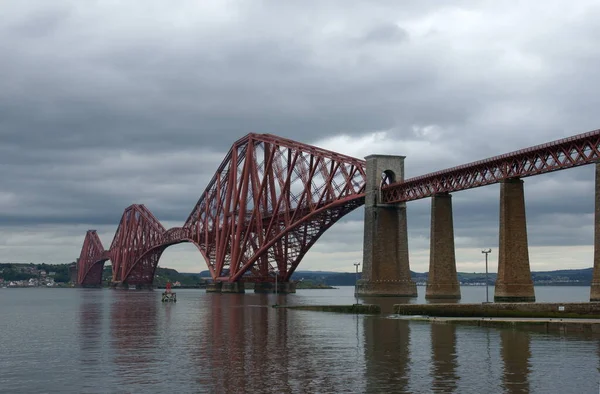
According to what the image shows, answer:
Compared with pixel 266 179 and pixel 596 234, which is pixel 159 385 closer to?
pixel 596 234

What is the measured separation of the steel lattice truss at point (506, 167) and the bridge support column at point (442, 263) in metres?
5.64

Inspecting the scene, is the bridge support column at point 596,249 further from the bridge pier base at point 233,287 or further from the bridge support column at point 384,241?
the bridge pier base at point 233,287

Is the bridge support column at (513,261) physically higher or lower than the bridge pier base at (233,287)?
higher

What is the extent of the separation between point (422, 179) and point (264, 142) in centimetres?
6152

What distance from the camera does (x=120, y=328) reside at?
64.5 m

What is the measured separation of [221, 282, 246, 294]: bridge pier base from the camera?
554 feet

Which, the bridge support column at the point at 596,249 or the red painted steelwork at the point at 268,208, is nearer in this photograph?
the bridge support column at the point at 596,249

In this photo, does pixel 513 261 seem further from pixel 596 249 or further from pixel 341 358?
pixel 341 358

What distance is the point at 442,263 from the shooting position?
9994 centimetres

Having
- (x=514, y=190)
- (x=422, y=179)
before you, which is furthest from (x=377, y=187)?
(x=514, y=190)

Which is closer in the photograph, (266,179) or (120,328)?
(120,328)

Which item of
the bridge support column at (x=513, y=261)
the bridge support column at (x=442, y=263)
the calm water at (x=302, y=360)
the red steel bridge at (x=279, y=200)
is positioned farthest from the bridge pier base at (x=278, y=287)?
the calm water at (x=302, y=360)

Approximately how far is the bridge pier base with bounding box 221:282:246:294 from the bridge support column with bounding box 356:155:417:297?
5463 cm

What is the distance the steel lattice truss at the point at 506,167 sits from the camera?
257ft
